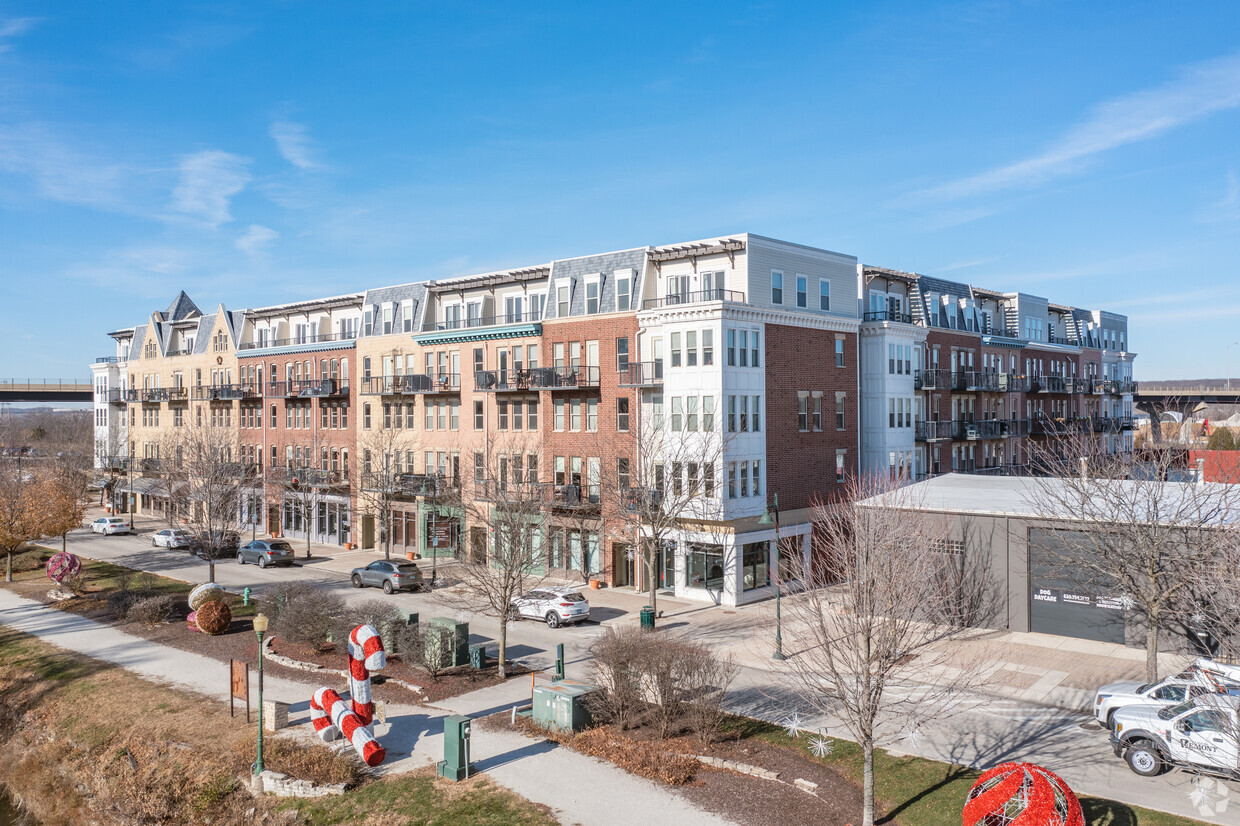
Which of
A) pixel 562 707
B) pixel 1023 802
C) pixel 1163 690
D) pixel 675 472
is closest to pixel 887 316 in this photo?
pixel 675 472

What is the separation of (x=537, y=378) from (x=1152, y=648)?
27702 mm

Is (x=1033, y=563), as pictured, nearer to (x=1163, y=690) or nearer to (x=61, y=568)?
(x=1163, y=690)

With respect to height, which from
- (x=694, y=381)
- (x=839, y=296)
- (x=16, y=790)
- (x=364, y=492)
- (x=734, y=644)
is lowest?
(x=16, y=790)

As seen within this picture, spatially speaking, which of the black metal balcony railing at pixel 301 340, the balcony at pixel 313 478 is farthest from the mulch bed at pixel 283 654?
the black metal balcony railing at pixel 301 340

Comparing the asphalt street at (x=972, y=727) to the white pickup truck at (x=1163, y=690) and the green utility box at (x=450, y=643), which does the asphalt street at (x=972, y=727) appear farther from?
the green utility box at (x=450, y=643)

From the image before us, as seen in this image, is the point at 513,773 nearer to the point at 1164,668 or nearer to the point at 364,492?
the point at 1164,668

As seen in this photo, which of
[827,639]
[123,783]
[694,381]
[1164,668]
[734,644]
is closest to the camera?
[827,639]

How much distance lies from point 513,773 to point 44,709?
1719cm

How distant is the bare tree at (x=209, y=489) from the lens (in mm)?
A: 39469

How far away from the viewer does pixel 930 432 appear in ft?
152

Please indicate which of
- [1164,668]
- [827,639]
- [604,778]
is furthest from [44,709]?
[1164,668]

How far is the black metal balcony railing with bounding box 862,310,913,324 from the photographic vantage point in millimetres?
44334

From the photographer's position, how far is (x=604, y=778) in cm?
1767

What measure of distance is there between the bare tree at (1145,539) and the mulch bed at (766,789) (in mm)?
8990
